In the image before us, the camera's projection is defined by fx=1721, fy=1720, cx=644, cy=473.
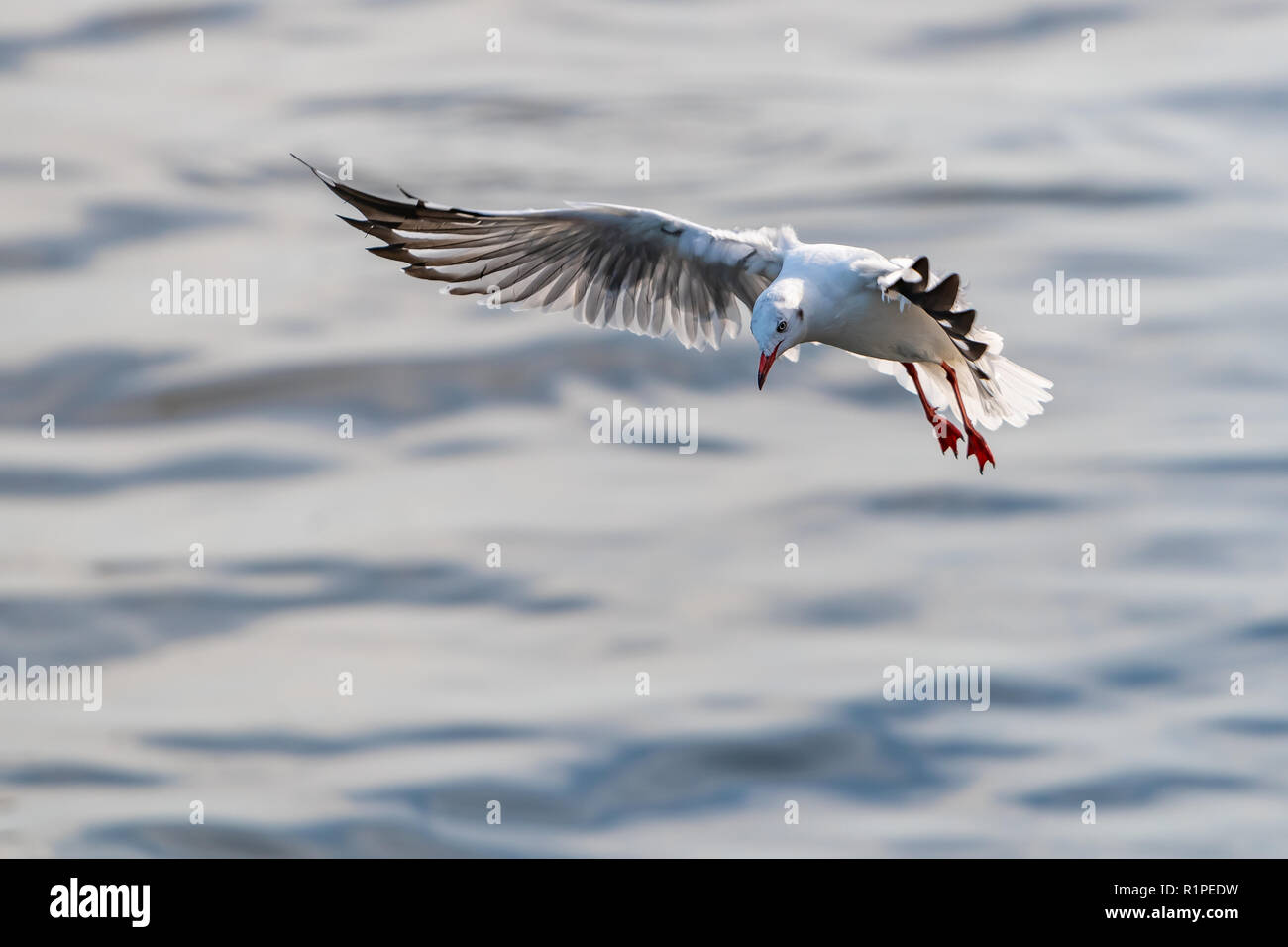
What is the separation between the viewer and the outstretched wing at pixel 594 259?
34.6 ft

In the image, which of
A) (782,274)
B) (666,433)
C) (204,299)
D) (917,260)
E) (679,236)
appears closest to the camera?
(917,260)

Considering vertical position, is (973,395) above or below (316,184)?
below

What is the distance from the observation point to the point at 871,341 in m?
10.3

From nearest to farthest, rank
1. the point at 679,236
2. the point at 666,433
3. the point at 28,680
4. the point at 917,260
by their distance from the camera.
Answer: the point at 917,260 < the point at 679,236 < the point at 28,680 < the point at 666,433

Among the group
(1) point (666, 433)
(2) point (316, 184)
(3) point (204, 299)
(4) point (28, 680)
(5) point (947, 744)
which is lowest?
(5) point (947, 744)

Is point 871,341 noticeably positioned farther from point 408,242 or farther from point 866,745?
point 866,745

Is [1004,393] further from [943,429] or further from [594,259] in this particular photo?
[594,259]

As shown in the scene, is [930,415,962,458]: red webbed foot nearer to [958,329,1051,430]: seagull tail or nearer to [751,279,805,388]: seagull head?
[958,329,1051,430]: seagull tail

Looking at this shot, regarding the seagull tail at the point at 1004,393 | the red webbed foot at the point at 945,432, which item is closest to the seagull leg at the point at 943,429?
the red webbed foot at the point at 945,432

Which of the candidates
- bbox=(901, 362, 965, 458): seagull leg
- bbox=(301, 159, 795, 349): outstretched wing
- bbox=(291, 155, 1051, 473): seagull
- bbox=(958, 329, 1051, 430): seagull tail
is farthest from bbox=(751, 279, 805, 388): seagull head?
bbox=(958, 329, 1051, 430): seagull tail

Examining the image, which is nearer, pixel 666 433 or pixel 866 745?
pixel 866 745

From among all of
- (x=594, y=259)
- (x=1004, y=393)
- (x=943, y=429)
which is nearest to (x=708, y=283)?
(x=594, y=259)

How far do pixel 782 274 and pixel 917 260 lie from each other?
191 centimetres

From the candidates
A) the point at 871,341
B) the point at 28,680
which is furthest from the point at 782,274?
the point at 28,680
